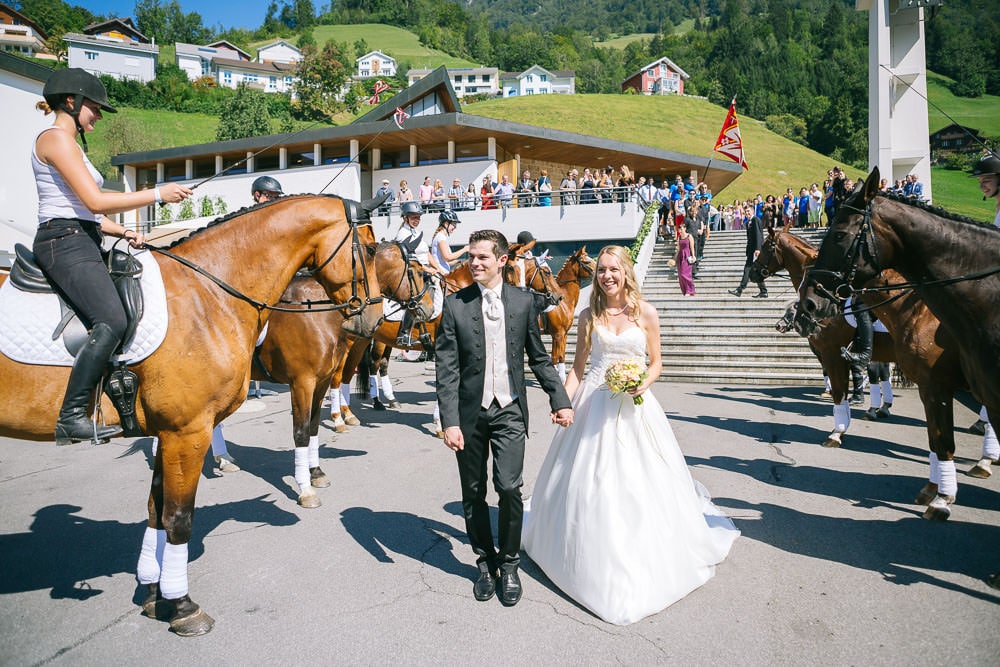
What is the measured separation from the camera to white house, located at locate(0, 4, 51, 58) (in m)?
93.2

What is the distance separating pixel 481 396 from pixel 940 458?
15.6 ft

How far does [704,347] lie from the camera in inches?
582

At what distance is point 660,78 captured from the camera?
438 feet

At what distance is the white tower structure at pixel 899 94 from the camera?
78.8 ft

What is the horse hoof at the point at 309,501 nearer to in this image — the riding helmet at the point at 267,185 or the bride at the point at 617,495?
the bride at the point at 617,495

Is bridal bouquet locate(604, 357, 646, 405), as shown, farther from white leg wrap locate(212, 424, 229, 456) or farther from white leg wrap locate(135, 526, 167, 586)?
white leg wrap locate(212, 424, 229, 456)

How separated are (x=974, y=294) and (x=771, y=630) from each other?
2.98m

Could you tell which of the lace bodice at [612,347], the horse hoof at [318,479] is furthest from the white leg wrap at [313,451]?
the lace bodice at [612,347]

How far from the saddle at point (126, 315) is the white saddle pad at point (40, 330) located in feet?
0.13

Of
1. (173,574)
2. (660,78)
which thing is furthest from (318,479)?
(660,78)

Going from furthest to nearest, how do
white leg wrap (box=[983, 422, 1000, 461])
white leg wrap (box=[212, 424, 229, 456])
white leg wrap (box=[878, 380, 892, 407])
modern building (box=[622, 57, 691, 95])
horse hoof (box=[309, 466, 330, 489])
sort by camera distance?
1. modern building (box=[622, 57, 691, 95])
2. white leg wrap (box=[878, 380, 892, 407])
3. white leg wrap (box=[212, 424, 229, 456])
4. white leg wrap (box=[983, 422, 1000, 461])
5. horse hoof (box=[309, 466, 330, 489])

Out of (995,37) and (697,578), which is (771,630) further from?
(995,37)

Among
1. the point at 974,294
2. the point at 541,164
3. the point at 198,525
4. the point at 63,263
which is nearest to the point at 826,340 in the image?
the point at 974,294

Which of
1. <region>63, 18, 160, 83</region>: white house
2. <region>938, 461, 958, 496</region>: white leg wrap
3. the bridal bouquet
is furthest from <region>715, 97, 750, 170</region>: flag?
<region>63, 18, 160, 83</region>: white house
